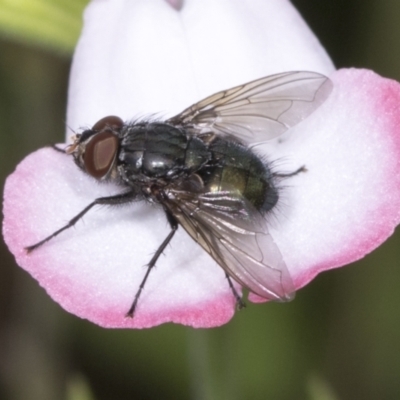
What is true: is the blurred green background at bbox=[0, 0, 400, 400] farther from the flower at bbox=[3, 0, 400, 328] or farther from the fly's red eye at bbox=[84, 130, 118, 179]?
the fly's red eye at bbox=[84, 130, 118, 179]

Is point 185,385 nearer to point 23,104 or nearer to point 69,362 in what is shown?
point 69,362

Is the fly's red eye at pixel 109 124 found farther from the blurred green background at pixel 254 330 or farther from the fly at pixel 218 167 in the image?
the blurred green background at pixel 254 330

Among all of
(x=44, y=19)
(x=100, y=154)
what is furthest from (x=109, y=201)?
(x=44, y=19)

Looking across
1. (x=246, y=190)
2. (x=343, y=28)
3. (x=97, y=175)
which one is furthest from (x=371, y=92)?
(x=343, y=28)

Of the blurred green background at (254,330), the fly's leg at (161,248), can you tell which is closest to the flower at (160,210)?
the fly's leg at (161,248)

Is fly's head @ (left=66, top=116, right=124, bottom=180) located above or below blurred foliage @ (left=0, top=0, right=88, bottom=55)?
below

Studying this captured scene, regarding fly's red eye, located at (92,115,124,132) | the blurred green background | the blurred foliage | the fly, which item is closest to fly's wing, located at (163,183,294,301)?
the fly
